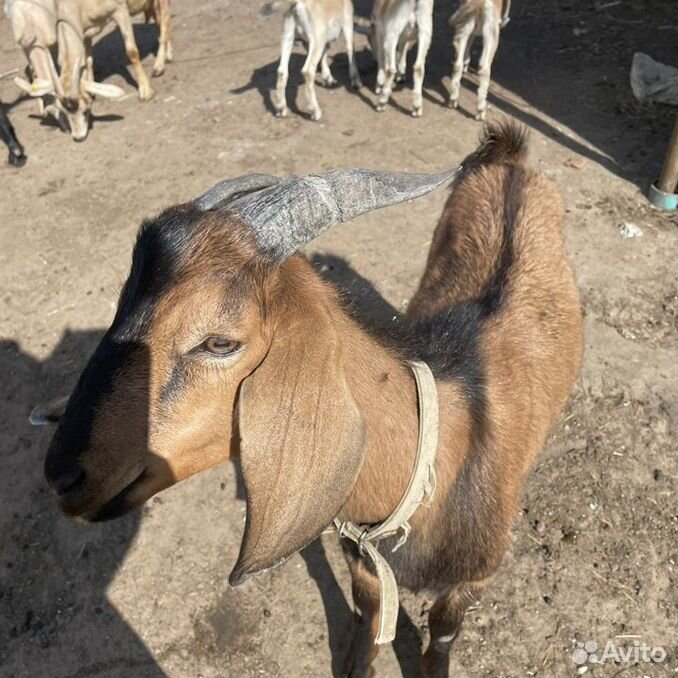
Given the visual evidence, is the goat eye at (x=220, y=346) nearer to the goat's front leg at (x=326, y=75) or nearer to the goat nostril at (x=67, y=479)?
the goat nostril at (x=67, y=479)

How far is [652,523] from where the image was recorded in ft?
10.7

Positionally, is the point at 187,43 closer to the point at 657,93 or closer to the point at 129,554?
the point at 657,93

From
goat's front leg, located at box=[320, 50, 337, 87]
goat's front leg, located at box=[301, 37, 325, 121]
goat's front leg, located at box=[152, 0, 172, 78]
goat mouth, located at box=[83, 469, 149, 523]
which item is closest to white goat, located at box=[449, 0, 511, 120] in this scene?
goat's front leg, located at box=[301, 37, 325, 121]

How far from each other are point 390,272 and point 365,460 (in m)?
3.47

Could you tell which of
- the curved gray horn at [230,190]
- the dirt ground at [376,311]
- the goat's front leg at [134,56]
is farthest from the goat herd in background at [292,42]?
the curved gray horn at [230,190]

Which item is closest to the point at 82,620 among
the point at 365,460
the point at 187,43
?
the point at 365,460

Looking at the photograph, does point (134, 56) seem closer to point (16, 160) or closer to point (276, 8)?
point (276, 8)

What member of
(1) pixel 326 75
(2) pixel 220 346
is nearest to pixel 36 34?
(1) pixel 326 75

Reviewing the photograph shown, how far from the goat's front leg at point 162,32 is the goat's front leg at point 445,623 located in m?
9.05

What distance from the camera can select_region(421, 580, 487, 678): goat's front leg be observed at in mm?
2412

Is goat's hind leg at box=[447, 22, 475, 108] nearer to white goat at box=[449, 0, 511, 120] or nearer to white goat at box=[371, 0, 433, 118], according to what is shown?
white goat at box=[449, 0, 511, 120]

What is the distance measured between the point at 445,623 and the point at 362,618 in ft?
1.27

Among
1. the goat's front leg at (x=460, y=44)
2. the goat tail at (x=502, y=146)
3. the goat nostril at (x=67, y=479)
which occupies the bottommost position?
the goat's front leg at (x=460, y=44)

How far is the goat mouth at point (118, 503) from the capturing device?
1.55 meters
